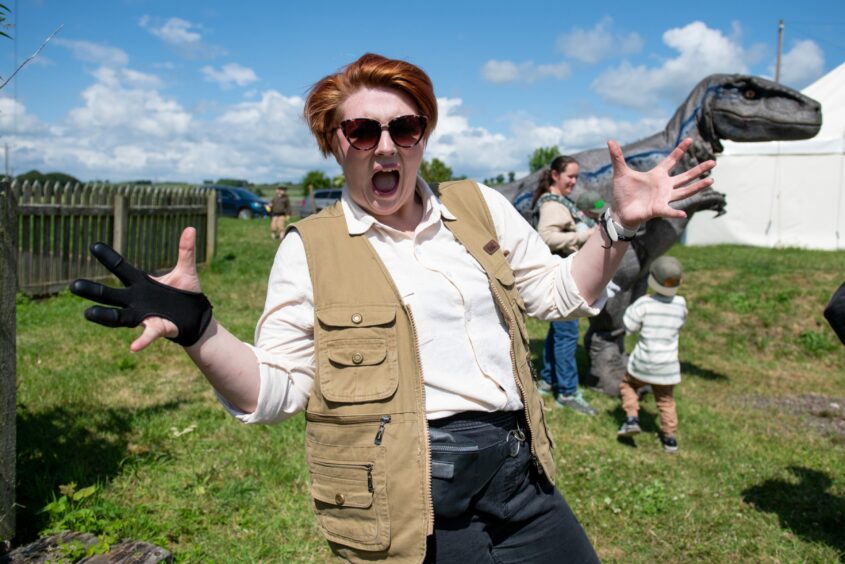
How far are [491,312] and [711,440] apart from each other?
407cm

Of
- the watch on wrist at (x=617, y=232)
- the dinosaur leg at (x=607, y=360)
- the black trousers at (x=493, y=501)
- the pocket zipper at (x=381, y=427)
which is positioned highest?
the watch on wrist at (x=617, y=232)

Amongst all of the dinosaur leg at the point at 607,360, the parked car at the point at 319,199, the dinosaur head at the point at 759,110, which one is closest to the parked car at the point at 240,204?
the parked car at the point at 319,199

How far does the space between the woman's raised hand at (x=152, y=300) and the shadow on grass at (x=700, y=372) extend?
6.56 meters

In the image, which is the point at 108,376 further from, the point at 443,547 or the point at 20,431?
the point at 443,547

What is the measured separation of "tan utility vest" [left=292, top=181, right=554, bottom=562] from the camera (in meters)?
1.73

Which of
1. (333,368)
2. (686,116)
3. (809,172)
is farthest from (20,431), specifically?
(809,172)

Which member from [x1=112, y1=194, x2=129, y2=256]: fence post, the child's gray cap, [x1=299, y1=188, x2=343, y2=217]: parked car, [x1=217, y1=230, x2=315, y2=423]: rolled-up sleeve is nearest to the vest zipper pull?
[x1=217, y1=230, x2=315, y2=423]: rolled-up sleeve

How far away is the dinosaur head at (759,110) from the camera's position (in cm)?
581

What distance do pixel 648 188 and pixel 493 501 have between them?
99cm

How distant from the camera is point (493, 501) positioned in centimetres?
188

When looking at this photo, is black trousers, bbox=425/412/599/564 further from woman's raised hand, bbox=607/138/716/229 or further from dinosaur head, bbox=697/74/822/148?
dinosaur head, bbox=697/74/822/148

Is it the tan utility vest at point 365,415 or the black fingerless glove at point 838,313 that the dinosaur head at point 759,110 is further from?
the tan utility vest at point 365,415

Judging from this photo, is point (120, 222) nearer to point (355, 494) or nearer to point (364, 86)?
point (364, 86)

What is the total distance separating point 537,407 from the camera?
202 centimetres
